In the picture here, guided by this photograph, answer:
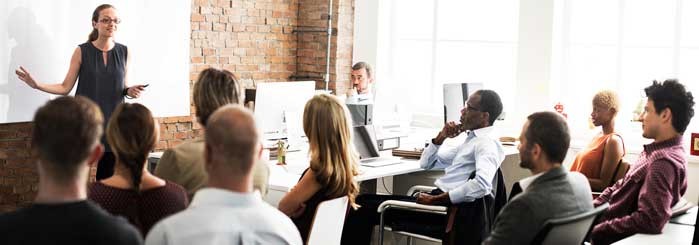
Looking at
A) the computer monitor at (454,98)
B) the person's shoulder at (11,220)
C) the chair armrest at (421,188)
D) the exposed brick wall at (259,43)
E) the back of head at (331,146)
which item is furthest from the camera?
the exposed brick wall at (259,43)

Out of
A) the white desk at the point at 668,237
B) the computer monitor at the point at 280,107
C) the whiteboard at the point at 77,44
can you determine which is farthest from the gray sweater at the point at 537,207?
the whiteboard at the point at 77,44

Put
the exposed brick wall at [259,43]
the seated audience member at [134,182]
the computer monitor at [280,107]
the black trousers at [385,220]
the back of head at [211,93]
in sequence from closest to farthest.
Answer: the seated audience member at [134,182] < the back of head at [211,93] < the black trousers at [385,220] < the computer monitor at [280,107] < the exposed brick wall at [259,43]

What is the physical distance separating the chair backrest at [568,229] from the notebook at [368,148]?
254 cm

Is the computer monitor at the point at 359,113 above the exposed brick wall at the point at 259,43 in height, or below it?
below

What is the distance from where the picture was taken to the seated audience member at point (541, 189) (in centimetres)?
323

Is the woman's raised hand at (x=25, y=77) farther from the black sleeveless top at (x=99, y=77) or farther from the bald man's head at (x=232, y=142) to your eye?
the bald man's head at (x=232, y=142)

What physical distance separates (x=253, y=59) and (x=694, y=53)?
3.83 meters

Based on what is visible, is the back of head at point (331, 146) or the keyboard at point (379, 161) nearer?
the back of head at point (331, 146)

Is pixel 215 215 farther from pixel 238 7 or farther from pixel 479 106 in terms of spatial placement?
pixel 238 7

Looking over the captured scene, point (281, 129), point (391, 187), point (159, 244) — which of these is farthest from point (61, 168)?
point (391, 187)

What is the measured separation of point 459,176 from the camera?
4.99m

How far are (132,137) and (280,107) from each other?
301 cm

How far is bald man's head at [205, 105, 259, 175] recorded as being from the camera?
7.76 ft

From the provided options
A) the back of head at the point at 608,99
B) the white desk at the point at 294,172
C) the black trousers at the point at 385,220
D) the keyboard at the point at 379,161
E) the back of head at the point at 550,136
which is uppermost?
the back of head at the point at 608,99
